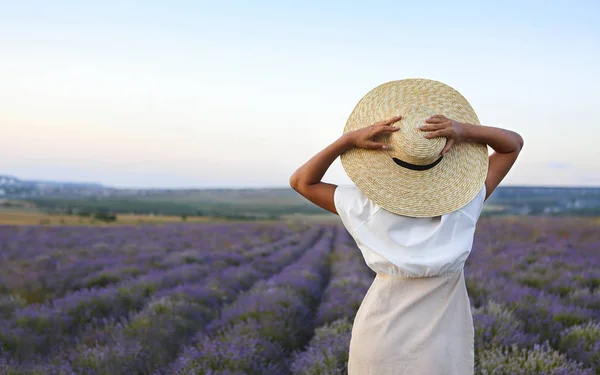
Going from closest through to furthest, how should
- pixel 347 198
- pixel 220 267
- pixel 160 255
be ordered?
pixel 347 198, pixel 220 267, pixel 160 255

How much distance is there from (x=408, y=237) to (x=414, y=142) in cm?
36

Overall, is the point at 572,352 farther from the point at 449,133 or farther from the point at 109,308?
the point at 109,308

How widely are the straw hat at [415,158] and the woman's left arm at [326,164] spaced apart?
0.06 metres

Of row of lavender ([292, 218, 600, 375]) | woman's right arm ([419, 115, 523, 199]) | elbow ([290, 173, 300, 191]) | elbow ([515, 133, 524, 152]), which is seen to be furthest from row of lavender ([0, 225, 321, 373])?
elbow ([515, 133, 524, 152])

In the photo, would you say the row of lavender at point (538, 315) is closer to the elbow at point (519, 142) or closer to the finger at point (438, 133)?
the elbow at point (519, 142)

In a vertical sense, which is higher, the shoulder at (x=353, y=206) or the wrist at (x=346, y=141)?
the wrist at (x=346, y=141)

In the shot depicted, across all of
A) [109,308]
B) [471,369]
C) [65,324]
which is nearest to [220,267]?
[109,308]

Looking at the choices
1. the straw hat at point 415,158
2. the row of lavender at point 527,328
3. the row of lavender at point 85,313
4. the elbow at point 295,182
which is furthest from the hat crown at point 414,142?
the row of lavender at point 85,313

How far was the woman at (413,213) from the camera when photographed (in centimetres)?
186

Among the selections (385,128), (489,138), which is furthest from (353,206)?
(489,138)

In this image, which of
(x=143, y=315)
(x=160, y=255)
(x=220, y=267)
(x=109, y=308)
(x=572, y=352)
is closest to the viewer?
(x=572, y=352)

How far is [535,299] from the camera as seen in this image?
19.6 feet

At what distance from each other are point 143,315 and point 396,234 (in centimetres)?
439

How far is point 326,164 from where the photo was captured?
6.62 feet
